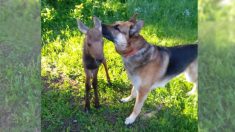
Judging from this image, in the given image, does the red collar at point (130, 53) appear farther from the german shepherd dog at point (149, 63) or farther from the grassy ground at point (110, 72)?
the grassy ground at point (110, 72)

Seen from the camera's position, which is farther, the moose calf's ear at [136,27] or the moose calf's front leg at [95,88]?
the moose calf's front leg at [95,88]

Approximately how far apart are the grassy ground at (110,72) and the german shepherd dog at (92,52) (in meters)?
0.10

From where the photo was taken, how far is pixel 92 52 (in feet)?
15.0

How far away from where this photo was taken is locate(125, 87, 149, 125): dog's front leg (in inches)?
185

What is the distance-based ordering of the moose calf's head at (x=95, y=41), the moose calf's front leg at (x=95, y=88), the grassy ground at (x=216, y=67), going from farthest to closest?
the moose calf's front leg at (x=95, y=88), the grassy ground at (x=216, y=67), the moose calf's head at (x=95, y=41)

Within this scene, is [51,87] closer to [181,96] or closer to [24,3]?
[24,3]

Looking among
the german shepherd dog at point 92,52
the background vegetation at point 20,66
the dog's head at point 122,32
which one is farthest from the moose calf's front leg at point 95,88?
the background vegetation at point 20,66

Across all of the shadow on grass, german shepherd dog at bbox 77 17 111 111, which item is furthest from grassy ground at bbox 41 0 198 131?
german shepherd dog at bbox 77 17 111 111

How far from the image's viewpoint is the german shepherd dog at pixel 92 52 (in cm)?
454

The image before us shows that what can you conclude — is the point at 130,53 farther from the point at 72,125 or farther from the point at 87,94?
the point at 72,125

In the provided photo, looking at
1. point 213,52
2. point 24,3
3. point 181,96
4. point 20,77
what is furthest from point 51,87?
point 213,52

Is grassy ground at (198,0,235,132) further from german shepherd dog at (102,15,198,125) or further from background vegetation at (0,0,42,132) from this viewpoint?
background vegetation at (0,0,42,132)

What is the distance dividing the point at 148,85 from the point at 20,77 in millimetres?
1198

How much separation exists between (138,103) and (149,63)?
35cm
